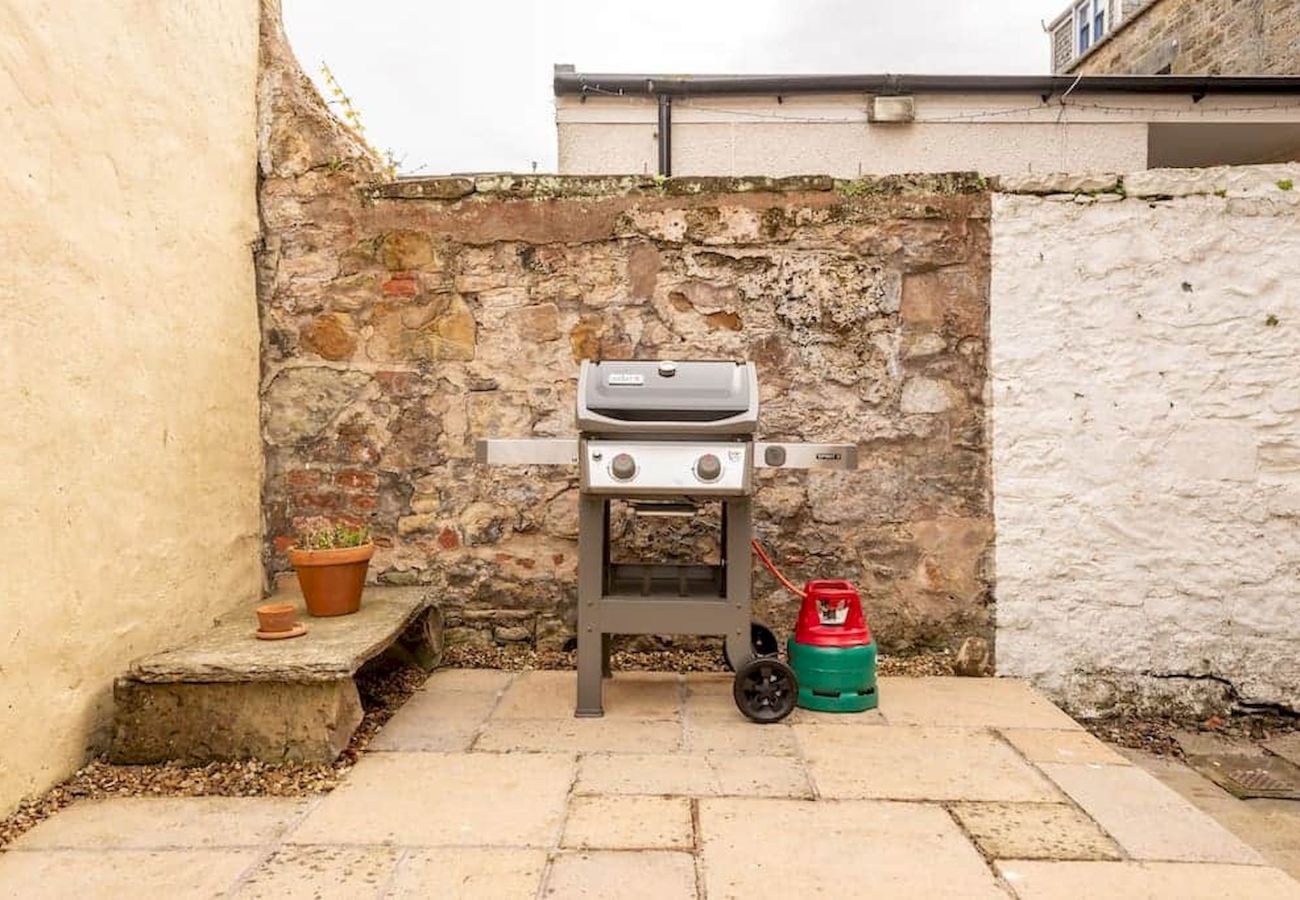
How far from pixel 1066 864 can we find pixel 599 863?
105 centimetres

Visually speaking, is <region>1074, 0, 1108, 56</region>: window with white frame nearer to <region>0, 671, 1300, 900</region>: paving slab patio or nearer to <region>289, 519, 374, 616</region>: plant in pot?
<region>0, 671, 1300, 900</region>: paving slab patio

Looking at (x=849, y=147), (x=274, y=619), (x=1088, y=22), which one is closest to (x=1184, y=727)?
(x=274, y=619)

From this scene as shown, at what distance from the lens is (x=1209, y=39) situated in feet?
29.7

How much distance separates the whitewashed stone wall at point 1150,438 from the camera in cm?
334

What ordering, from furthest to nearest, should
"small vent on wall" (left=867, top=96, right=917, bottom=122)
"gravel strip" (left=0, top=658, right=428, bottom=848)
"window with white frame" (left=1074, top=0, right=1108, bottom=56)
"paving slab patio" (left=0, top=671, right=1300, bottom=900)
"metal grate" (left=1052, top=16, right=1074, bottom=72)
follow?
1. "metal grate" (left=1052, top=16, right=1074, bottom=72)
2. "window with white frame" (left=1074, top=0, right=1108, bottom=56)
3. "small vent on wall" (left=867, top=96, right=917, bottom=122)
4. "gravel strip" (left=0, top=658, right=428, bottom=848)
5. "paving slab patio" (left=0, top=671, right=1300, bottom=900)

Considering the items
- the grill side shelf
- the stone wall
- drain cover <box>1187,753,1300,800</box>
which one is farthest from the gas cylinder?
the stone wall

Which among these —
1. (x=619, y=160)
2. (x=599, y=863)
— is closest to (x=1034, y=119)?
(x=619, y=160)

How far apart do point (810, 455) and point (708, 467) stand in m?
0.35

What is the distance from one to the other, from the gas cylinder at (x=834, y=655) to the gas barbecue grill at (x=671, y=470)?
15 cm

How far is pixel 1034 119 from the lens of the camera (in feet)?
22.4

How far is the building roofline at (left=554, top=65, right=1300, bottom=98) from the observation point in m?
6.58

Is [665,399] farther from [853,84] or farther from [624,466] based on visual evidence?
[853,84]

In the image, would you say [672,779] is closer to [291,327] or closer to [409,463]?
[409,463]

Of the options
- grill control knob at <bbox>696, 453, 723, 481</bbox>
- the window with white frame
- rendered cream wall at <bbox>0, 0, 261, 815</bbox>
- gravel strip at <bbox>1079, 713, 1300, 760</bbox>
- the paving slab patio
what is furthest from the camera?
the window with white frame
